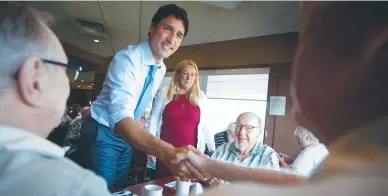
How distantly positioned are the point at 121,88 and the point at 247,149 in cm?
52

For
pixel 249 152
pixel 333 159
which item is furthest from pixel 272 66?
pixel 333 159

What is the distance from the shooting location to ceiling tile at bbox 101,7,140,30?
0.79 m

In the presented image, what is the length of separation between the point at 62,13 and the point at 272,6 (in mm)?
632

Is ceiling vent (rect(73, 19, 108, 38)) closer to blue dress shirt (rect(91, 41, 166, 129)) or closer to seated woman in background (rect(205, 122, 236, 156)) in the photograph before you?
blue dress shirt (rect(91, 41, 166, 129))

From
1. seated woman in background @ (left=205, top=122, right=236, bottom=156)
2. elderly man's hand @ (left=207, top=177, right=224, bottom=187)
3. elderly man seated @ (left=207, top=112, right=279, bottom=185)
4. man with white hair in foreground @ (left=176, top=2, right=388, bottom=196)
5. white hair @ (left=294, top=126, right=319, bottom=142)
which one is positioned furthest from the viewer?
seated woman in background @ (left=205, top=122, right=236, bottom=156)

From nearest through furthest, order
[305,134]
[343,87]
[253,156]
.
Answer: [343,87]
[305,134]
[253,156]

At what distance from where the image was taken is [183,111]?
0.77m

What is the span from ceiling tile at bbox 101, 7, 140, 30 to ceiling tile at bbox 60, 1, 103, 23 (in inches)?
0.8

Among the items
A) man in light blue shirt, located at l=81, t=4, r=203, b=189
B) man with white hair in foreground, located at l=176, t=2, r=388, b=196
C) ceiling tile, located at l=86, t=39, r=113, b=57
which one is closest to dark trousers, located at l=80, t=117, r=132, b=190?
man in light blue shirt, located at l=81, t=4, r=203, b=189

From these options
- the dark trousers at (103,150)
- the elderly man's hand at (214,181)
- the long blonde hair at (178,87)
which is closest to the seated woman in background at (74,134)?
the dark trousers at (103,150)

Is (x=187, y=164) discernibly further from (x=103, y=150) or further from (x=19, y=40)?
(x=19, y=40)

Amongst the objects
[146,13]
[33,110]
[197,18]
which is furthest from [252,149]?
[33,110]

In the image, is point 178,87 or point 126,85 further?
point 178,87

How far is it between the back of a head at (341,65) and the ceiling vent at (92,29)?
69 centimetres
